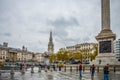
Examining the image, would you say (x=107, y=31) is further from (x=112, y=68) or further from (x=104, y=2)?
(x=112, y=68)

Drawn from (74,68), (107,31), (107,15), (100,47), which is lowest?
(74,68)

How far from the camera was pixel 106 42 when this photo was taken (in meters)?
57.5

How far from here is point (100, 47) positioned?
5847 centimetres

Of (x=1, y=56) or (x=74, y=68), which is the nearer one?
(x=74, y=68)

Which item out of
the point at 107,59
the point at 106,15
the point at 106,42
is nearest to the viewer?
the point at 107,59

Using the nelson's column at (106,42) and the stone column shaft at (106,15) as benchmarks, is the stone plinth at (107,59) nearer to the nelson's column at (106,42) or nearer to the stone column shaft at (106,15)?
the nelson's column at (106,42)

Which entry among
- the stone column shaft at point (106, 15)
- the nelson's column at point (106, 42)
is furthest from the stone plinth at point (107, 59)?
the stone column shaft at point (106, 15)

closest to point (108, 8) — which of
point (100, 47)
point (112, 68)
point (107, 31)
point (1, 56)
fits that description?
point (107, 31)

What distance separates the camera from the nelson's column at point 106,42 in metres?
56.6

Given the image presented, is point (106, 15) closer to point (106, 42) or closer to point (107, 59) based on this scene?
point (106, 42)

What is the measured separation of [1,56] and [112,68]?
152299mm

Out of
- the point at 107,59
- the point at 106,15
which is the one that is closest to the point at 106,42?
the point at 107,59

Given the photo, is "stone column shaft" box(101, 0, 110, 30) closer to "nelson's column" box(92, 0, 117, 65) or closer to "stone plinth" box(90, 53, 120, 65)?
"nelson's column" box(92, 0, 117, 65)

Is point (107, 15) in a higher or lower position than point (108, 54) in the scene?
higher
